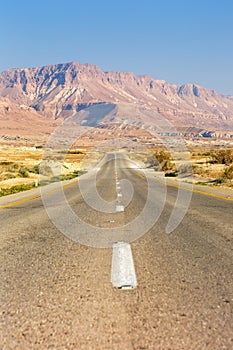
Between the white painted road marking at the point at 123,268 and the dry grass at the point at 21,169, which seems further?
the dry grass at the point at 21,169

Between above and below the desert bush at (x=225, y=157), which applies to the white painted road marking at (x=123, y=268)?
above

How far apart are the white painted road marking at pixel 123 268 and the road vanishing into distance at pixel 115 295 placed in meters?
0.08

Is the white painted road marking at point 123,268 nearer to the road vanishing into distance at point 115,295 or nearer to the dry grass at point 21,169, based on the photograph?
the road vanishing into distance at point 115,295

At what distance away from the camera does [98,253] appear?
6.07 meters

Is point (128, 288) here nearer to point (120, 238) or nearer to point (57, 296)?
point (57, 296)

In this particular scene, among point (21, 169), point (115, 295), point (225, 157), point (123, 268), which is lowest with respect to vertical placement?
point (21, 169)

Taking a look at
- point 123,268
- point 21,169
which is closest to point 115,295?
point 123,268

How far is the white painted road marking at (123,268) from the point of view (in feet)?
14.6

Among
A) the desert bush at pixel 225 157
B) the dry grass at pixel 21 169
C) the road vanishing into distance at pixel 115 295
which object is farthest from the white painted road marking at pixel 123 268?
the desert bush at pixel 225 157

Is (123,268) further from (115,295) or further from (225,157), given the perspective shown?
(225,157)

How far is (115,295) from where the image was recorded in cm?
406

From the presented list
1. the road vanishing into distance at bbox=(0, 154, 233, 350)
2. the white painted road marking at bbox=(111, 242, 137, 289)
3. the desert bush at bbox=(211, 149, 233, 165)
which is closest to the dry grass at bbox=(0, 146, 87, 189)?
the desert bush at bbox=(211, 149, 233, 165)

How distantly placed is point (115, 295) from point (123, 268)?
39.9 inches

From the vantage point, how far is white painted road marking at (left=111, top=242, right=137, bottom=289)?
4.46m
